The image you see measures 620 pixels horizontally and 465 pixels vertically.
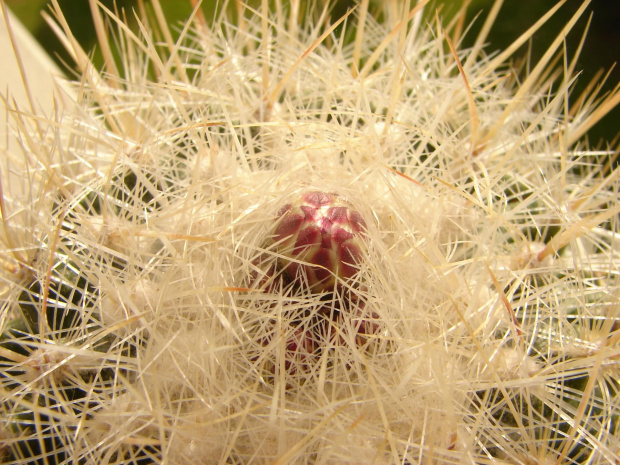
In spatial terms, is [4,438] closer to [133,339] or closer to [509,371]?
[133,339]

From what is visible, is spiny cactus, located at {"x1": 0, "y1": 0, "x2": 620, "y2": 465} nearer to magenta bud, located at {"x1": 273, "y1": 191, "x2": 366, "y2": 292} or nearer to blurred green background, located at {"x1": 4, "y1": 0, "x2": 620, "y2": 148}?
magenta bud, located at {"x1": 273, "y1": 191, "x2": 366, "y2": 292}

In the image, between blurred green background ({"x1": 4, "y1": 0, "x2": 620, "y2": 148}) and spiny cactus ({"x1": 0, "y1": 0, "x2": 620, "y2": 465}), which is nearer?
spiny cactus ({"x1": 0, "y1": 0, "x2": 620, "y2": 465})

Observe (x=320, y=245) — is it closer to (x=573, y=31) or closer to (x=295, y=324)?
(x=295, y=324)

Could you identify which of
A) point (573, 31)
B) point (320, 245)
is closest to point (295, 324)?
Result: point (320, 245)

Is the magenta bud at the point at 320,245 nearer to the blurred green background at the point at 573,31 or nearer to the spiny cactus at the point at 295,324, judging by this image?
the spiny cactus at the point at 295,324

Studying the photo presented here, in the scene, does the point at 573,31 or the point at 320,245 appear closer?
the point at 320,245

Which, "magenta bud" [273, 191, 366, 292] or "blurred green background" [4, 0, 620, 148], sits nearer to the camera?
"magenta bud" [273, 191, 366, 292]

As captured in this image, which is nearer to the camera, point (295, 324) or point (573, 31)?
point (295, 324)

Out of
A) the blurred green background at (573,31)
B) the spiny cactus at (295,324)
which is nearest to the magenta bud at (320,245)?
the spiny cactus at (295,324)

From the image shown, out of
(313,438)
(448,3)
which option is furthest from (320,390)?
(448,3)

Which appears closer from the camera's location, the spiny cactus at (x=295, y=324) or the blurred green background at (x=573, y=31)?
the spiny cactus at (x=295, y=324)

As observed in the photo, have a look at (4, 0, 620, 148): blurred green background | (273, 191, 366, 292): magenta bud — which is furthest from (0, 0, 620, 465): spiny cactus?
(4, 0, 620, 148): blurred green background

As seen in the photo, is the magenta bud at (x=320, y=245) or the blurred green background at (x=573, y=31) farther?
the blurred green background at (x=573, y=31)
